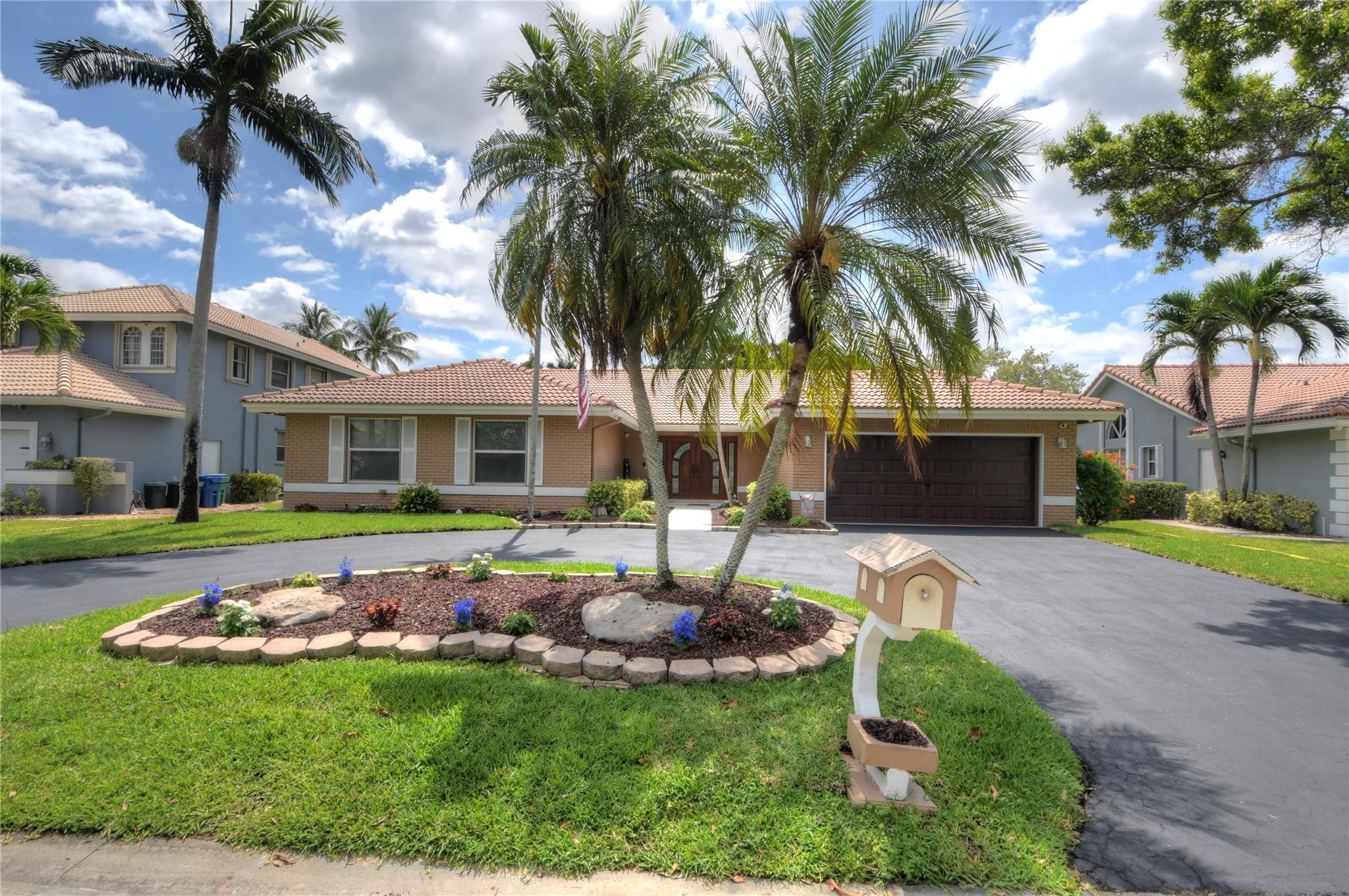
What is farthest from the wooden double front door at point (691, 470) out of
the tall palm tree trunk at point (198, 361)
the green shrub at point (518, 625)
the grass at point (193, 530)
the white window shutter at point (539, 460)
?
the green shrub at point (518, 625)

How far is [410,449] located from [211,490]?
7147mm

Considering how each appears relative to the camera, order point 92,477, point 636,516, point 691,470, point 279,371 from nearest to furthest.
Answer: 1. point 636,516
2. point 92,477
3. point 691,470
4. point 279,371

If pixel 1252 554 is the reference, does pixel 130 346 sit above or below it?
above

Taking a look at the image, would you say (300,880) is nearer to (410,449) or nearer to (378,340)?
(410,449)

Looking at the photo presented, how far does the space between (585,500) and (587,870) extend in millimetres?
12859

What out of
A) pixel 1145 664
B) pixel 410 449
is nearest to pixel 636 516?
pixel 410 449

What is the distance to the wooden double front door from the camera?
20484 mm

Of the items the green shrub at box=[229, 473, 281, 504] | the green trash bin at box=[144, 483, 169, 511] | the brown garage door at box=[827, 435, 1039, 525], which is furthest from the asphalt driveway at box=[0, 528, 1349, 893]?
the green trash bin at box=[144, 483, 169, 511]

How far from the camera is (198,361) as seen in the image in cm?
1325

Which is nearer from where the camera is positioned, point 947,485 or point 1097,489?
point 1097,489

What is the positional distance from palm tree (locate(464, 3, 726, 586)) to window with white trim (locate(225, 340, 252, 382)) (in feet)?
65.1

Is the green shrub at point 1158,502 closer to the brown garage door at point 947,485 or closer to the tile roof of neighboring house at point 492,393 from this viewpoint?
the tile roof of neighboring house at point 492,393

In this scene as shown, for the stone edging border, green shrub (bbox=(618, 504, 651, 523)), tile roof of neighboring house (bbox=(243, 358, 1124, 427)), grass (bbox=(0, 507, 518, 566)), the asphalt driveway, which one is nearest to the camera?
the asphalt driveway

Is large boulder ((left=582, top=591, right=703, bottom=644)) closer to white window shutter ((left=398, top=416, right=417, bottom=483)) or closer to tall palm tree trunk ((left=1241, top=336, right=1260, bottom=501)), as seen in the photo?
white window shutter ((left=398, top=416, right=417, bottom=483))
